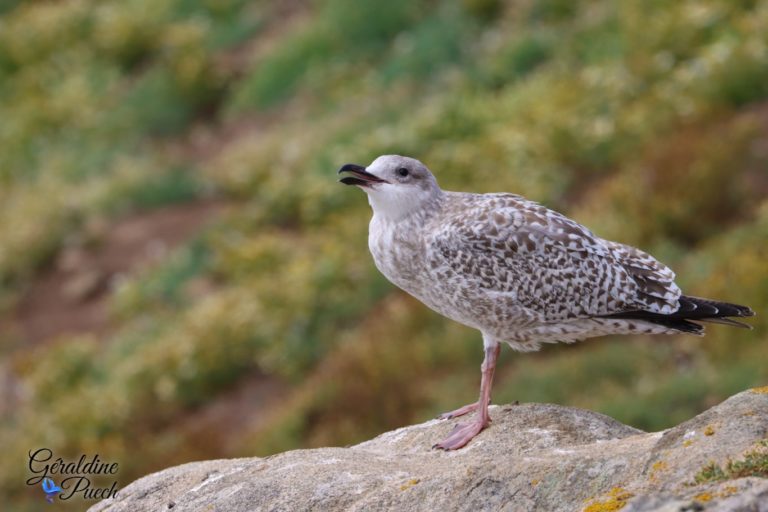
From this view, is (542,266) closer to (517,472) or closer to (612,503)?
(517,472)

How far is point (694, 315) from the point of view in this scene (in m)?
6.77

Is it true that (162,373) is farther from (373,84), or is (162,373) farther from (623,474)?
(623,474)

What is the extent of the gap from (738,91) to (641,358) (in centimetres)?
458

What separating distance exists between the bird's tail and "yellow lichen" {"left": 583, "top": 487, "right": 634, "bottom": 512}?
7.19 ft

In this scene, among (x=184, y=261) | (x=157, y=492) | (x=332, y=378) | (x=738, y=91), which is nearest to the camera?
(x=157, y=492)

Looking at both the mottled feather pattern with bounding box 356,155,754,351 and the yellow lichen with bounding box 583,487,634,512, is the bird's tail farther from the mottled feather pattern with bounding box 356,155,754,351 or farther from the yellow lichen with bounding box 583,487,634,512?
the yellow lichen with bounding box 583,487,634,512

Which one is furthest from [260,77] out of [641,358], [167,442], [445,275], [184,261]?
[445,275]

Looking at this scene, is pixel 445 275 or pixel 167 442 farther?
pixel 167 442

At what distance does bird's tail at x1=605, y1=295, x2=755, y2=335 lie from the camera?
6.68 meters

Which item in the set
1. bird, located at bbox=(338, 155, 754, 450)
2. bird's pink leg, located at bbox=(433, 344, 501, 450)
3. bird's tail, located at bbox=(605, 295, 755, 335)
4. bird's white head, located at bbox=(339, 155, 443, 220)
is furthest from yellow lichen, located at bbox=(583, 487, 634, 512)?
bird's white head, located at bbox=(339, 155, 443, 220)

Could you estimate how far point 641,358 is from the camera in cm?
1198

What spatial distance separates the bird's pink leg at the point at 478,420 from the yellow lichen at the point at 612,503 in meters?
1.66

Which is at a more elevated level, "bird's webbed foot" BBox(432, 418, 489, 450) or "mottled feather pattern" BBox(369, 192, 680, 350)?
"mottled feather pattern" BBox(369, 192, 680, 350)

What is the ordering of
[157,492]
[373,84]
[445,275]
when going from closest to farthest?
[157,492] → [445,275] → [373,84]
